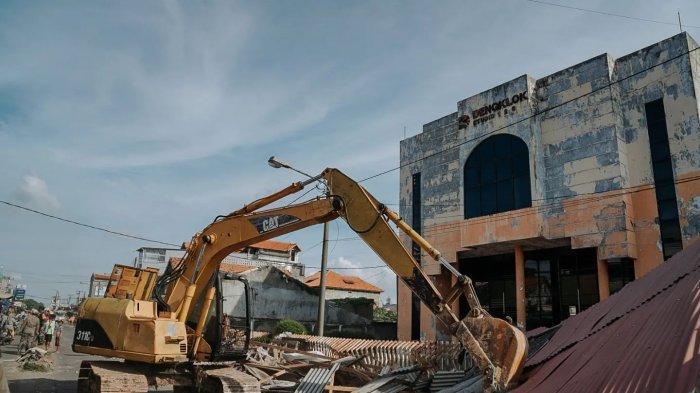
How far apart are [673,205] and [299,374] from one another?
45.1ft

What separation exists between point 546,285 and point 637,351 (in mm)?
16871

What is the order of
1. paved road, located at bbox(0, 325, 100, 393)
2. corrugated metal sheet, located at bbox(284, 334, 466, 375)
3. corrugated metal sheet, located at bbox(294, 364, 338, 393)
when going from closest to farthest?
corrugated metal sheet, located at bbox(294, 364, 338, 393), paved road, located at bbox(0, 325, 100, 393), corrugated metal sheet, located at bbox(284, 334, 466, 375)

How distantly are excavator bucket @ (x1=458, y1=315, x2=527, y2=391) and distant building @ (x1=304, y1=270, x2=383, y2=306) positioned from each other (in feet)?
125

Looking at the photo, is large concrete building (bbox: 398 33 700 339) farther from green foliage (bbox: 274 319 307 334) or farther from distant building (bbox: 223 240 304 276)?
distant building (bbox: 223 240 304 276)

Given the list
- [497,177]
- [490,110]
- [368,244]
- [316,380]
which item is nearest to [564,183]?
[497,177]

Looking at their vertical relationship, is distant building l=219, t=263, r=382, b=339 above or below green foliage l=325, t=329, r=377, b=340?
above

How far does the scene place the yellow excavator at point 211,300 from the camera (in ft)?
27.4

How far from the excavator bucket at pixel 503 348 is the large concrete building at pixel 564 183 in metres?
12.3

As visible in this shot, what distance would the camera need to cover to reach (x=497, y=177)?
21.8m

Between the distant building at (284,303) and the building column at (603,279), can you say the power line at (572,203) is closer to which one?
the building column at (603,279)

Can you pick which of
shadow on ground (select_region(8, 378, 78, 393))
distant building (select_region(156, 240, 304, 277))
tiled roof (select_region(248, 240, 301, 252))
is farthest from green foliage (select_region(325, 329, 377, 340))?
tiled roof (select_region(248, 240, 301, 252))

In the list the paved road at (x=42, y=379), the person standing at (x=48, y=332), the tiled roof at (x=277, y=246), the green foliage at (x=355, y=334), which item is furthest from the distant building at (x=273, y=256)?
the paved road at (x=42, y=379)

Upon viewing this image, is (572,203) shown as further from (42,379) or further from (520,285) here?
(42,379)

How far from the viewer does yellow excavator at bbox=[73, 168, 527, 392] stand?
27.4 ft
